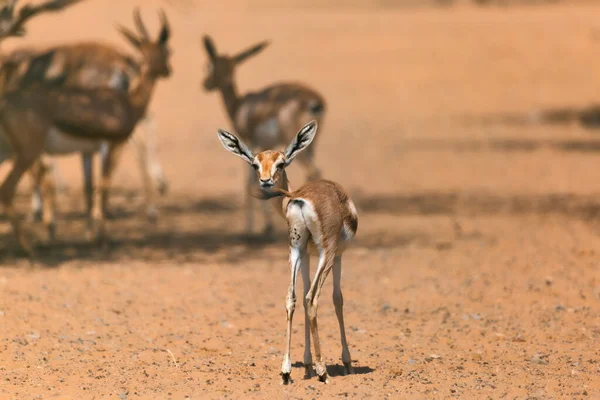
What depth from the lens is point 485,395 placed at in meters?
6.64

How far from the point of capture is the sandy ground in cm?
715

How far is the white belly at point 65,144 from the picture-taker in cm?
1167

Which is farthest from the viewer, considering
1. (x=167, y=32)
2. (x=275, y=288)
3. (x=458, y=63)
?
(x=458, y=63)

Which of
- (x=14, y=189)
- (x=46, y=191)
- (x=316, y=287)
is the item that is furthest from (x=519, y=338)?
(x=46, y=191)

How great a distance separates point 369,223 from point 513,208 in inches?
85.5

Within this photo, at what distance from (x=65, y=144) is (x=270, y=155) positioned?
5.54 metres

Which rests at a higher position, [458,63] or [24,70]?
[24,70]

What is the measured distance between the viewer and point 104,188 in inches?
479

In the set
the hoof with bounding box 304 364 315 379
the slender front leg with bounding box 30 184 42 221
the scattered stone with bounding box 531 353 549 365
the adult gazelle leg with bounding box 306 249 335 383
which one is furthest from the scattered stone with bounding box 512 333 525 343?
the slender front leg with bounding box 30 184 42 221

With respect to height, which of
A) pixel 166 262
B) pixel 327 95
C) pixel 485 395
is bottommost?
pixel 327 95

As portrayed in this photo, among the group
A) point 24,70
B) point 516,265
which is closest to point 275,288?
point 516,265

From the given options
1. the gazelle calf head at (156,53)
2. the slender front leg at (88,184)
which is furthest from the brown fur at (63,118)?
the slender front leg at (88,184)

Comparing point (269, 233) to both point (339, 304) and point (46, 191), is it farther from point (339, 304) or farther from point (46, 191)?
point (339, 304)

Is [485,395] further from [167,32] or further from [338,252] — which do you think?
[167,32]
